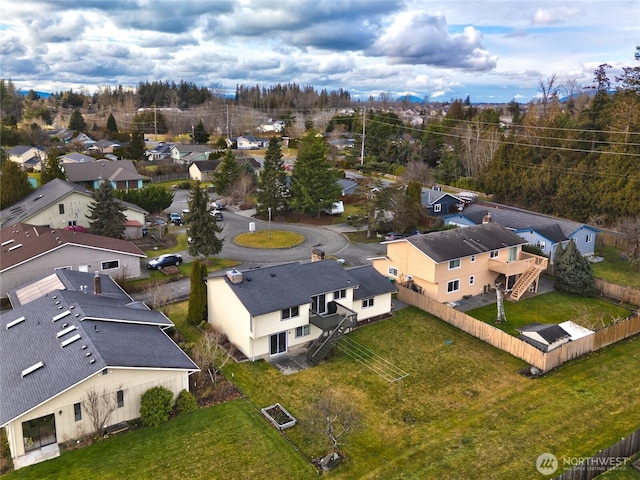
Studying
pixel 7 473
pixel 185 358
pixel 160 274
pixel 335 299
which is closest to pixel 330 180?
pixel 160 274

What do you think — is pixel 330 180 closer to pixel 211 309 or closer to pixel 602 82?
pixel 211 309

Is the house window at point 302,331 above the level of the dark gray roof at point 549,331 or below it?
below

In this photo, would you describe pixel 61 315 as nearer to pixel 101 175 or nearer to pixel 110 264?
pixel 110 264

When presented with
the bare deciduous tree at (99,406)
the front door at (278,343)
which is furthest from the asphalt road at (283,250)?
the bare deciduous tree at (99,406)

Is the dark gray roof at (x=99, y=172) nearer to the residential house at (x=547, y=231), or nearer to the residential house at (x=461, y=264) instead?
the residential house at (x=461, y=264)

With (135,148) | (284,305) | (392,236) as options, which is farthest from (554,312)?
(135,148)

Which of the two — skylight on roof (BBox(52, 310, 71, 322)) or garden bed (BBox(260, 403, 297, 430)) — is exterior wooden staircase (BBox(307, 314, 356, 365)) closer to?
garden bed (BBox(260, 403, 297, 430))
